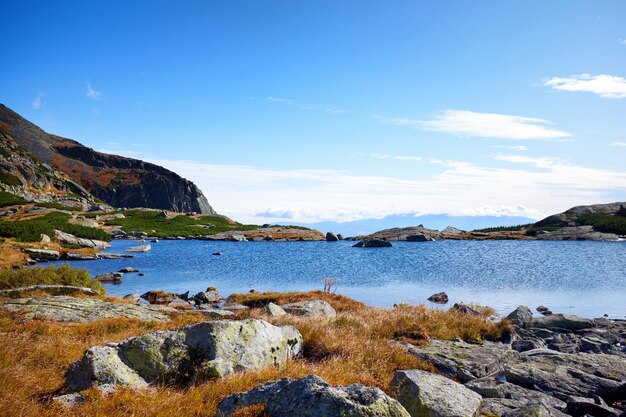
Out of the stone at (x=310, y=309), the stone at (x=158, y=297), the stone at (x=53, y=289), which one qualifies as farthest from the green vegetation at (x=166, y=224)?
the stone at (x=310, y=309)

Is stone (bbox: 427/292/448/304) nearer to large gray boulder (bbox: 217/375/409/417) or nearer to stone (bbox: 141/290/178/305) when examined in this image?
stone (bbox: 141/290/178/305)

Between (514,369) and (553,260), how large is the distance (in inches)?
2705

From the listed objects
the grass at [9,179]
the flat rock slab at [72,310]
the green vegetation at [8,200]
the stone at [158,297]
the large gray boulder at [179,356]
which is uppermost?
the grass at [9,179]

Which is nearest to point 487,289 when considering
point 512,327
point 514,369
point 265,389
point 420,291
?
point 420,291

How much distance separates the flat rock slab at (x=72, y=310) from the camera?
17297 mm

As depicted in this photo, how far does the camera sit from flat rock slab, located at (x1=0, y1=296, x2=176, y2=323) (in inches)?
681

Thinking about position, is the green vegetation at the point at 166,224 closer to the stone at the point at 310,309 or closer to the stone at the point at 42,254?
the stone at the point at 42,254

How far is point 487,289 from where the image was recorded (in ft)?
148

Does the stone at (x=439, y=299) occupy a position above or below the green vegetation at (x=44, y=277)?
below

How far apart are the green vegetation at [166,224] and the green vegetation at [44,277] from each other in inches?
4465

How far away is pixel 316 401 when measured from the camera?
243 inches

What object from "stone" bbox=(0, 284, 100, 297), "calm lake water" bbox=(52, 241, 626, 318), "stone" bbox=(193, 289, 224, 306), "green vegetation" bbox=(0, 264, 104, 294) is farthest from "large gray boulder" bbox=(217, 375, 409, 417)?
"calm lake water" bbox=(52, 241, 626, 318)

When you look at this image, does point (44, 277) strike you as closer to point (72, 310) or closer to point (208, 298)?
point (72, 310)

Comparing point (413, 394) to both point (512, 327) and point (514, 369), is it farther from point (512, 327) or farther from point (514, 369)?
point (512, 327)
